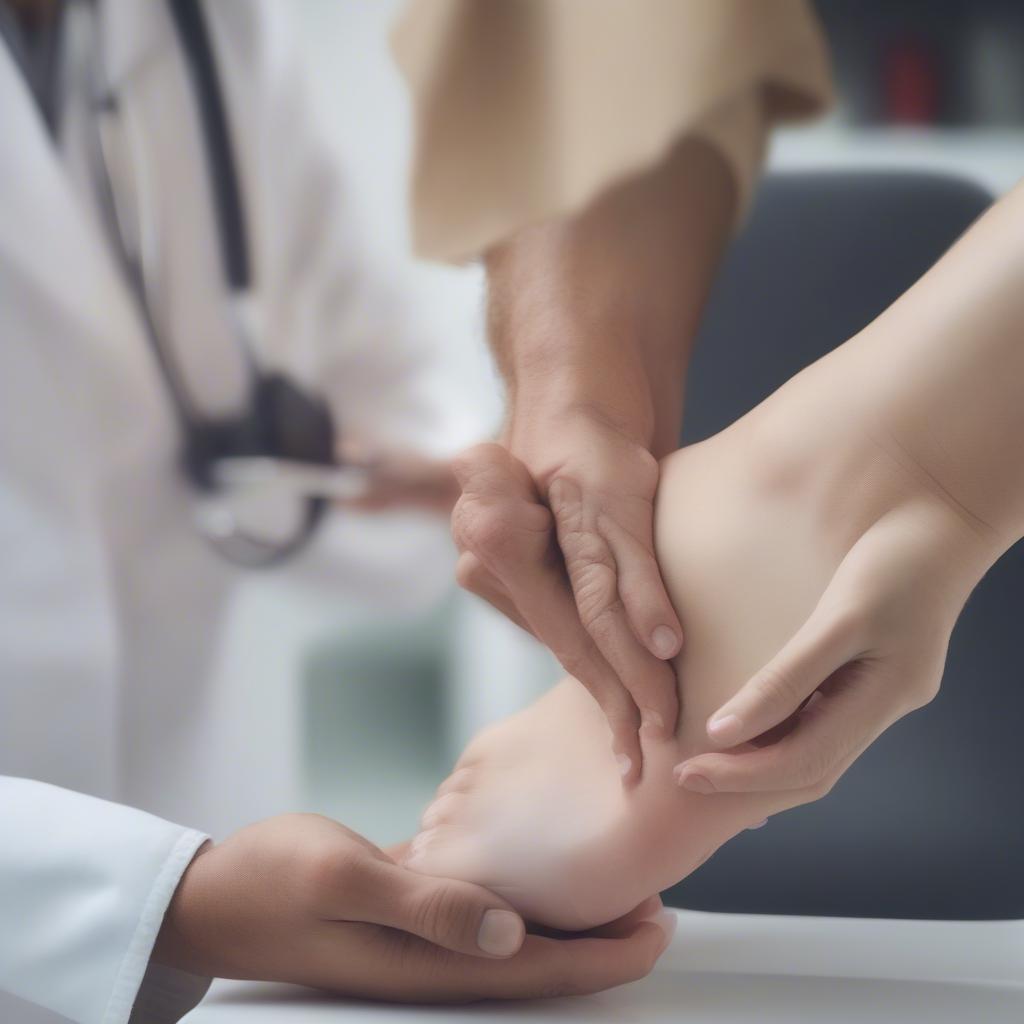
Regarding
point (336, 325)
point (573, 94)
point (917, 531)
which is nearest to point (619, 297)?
point (917, 531)

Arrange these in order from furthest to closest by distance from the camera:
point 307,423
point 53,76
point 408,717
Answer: point 408,717, point 307,423, point 53,76

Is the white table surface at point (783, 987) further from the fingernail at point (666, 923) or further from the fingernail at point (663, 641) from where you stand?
the fingernail at point (663, 641)

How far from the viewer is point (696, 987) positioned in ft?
1.44

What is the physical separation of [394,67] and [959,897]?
4.88 feet

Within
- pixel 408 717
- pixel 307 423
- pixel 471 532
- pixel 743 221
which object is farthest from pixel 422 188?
pixel 408 717

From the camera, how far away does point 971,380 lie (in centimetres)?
36

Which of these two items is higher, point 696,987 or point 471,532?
point 471,532

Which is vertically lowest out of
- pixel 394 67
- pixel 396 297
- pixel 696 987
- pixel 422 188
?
pixel 696 987

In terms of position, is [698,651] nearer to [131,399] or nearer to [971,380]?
[971,380]

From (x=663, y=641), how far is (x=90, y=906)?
221 mm

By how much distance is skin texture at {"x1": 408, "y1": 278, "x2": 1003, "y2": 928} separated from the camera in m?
0.36

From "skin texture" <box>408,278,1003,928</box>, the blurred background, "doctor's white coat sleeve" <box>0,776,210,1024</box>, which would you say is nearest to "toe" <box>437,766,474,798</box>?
"skin texture" <box>408,278,1003,928</box>

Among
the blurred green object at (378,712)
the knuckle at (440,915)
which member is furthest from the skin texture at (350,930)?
the blurred green object at (378,712)

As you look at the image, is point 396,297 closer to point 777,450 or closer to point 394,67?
point 394,67
